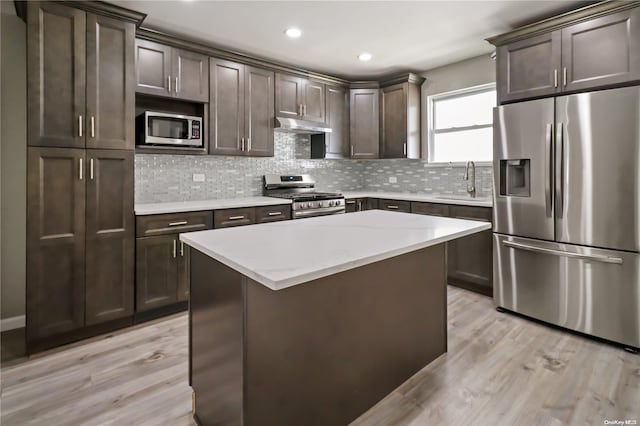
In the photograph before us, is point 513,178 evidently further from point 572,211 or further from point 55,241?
point 55,241

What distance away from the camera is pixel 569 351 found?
2.35m

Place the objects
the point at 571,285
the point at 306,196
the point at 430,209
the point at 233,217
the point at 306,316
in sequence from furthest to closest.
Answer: the point at 306,196, the point at 430,209, the point at 233,217, the point at 571,285, the point at 306,316

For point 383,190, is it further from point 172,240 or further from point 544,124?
point 172,240

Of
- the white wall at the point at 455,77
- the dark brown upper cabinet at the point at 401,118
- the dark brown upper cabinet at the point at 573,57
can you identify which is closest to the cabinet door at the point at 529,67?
the dark brown upper cabinet at the point at 573,57

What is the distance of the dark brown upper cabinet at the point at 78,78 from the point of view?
2.30m

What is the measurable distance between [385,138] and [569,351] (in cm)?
309

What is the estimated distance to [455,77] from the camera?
4133 mm

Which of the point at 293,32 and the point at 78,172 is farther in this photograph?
the point at 293,32

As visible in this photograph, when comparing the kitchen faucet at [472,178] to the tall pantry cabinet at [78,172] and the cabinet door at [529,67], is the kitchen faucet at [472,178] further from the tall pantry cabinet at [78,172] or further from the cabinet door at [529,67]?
the tall pantry cabinet at [78,172]

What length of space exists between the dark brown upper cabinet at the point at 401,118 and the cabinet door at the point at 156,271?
2923 mm

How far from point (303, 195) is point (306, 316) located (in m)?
2.59

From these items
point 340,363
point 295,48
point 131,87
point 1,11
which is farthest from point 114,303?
point 295,48

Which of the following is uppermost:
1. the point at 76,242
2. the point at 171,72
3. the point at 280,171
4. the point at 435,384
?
the point at 171,72

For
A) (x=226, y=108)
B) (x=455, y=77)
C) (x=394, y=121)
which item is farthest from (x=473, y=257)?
(x=226, y=108)
